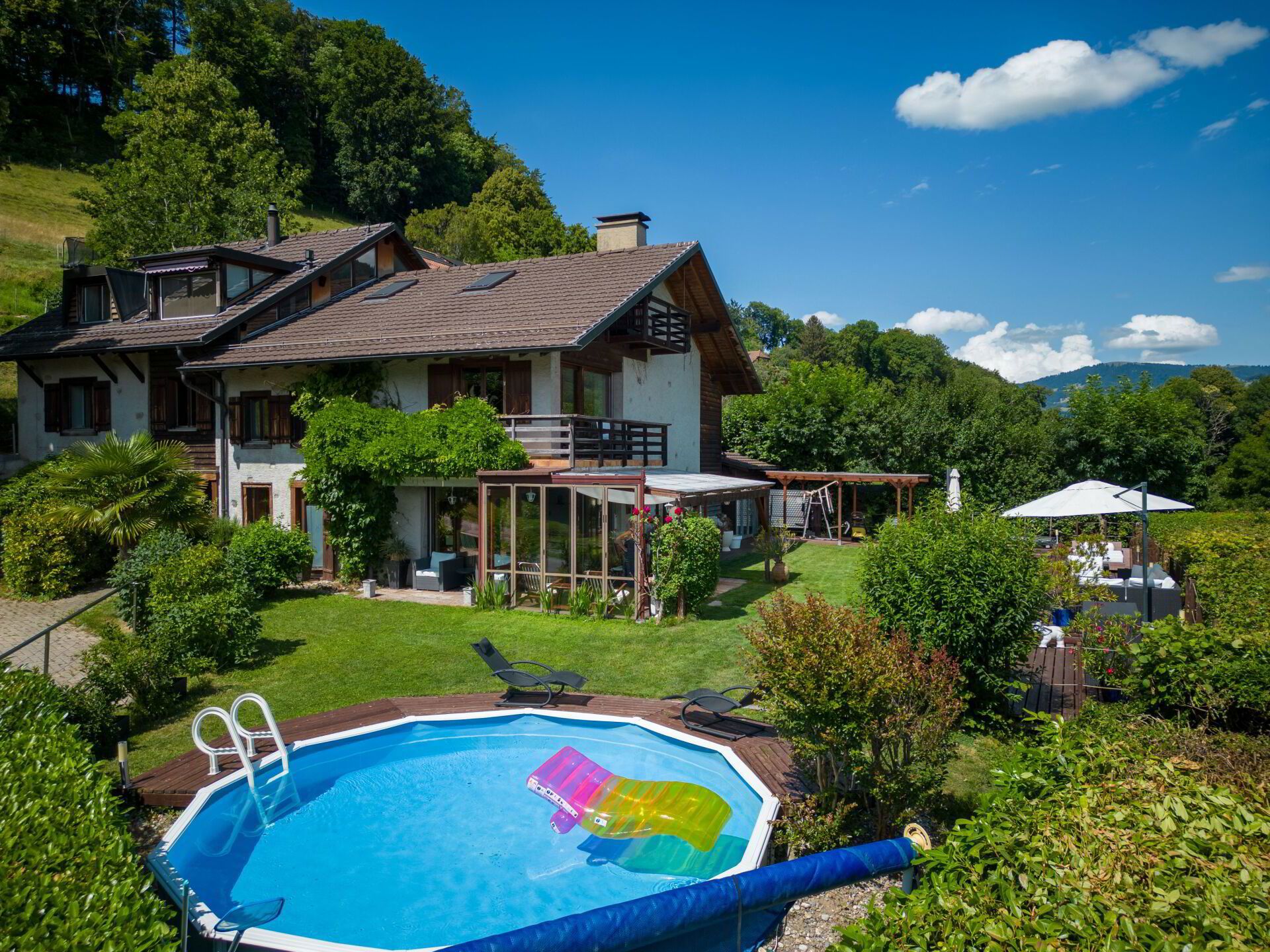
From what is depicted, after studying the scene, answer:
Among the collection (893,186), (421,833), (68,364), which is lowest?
(421,833)

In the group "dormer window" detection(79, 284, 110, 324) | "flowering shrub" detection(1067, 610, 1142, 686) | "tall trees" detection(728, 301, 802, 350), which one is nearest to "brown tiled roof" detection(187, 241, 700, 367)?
"dormer window" detection(79, 284, 110, 324)

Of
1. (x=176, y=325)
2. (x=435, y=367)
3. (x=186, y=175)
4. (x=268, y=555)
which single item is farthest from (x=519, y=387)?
(x=186, y=175)

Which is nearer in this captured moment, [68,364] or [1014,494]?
[68,364]

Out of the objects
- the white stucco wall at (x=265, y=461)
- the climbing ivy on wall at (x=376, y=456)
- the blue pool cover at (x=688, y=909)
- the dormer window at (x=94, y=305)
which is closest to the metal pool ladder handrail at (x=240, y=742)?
the blue pool cover at (x=688, y=909)

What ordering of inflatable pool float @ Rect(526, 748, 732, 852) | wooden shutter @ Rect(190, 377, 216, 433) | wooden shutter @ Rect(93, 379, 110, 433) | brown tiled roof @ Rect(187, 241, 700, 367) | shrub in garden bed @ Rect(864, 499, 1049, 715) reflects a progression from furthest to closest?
wooden shutter @ Rect(93, 379, 110, 433) → wooden shutter @ Rect(190, 377, 216, 433) → brown tiled roof @ Rect(187, 241, 700, 367) → shrub in garden bed @ Rect(864, 499, 1049, 715) → inflatable pool float @ Rect(526, 748, 732, 852)

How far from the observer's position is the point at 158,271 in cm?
2392

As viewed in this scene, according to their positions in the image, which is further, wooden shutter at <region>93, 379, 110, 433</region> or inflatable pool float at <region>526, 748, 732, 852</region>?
wooden shutter at <region>93, 379, 110, 433</region>

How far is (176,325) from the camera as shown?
23641mm

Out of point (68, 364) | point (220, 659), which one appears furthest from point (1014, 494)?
point (68, 364)

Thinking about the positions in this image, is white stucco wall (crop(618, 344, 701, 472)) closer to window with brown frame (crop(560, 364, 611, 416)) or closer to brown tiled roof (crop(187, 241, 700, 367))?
window with brown frame (crop(560, 364, 611, 416))

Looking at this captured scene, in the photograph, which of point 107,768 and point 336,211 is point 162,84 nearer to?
point 336,211

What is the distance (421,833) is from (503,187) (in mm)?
55991

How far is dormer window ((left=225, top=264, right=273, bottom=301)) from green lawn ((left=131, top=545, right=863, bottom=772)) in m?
10.8

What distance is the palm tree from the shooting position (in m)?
16.9
